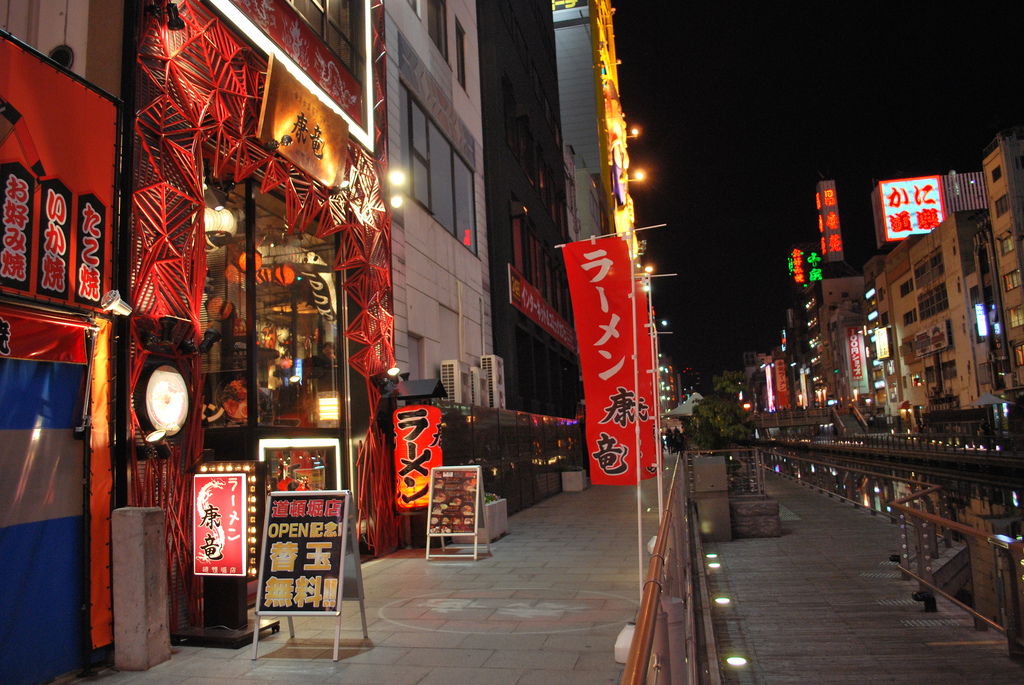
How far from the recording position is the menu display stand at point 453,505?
12797 mm

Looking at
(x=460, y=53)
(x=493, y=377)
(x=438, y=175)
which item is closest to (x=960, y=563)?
(x=493, y=377)

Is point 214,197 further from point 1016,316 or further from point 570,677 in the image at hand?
point 1016,316

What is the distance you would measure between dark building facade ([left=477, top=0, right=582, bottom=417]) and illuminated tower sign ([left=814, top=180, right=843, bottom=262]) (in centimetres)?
7774

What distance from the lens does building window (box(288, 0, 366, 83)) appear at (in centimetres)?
1262

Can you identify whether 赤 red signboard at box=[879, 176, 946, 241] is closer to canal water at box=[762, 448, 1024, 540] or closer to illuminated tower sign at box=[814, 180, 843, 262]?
illuminated tower sign at box=[814, 180, 843, 262]

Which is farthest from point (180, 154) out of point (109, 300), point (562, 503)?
point (562, 503)

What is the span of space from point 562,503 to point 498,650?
16.9 m

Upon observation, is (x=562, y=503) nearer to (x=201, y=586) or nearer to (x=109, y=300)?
(x=201, y=586)

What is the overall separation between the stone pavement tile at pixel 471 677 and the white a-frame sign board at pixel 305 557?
1089mm

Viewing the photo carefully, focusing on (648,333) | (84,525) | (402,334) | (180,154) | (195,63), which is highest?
(195,63)

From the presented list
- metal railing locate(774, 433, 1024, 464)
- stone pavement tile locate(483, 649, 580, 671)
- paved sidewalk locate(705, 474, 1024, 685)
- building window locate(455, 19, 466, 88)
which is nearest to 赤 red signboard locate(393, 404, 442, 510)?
paved sidewalk locate(705, 474, 1024, 685)

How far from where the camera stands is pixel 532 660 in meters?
6.70

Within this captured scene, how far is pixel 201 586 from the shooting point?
7.98 m

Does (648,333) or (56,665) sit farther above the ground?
(648,333)
